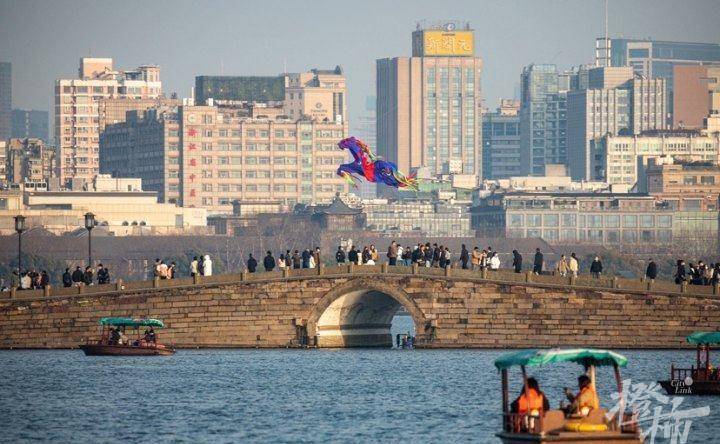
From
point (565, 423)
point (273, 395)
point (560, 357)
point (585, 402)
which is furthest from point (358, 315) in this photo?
point (585, 402)

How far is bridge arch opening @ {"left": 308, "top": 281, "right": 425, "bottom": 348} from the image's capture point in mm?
107750

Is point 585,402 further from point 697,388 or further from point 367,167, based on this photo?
point 367,167

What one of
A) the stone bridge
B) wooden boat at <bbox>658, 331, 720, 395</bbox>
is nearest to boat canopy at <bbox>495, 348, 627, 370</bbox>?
wooden boat at <bbox>658, 331, 720, 395</bbox>

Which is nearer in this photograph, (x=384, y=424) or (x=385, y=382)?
(x=384, y=424)

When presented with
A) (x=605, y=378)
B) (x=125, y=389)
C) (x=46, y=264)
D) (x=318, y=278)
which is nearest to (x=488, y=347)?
(x=318, y=278)

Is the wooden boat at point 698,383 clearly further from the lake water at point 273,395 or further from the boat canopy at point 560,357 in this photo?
the boat canopy at point 560,357

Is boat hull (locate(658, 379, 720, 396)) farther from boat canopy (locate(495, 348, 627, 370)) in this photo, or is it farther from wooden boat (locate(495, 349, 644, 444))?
boat canopy (locate(495, 348, 627, 370))

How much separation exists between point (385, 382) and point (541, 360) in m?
28.8

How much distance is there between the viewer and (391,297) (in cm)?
11088

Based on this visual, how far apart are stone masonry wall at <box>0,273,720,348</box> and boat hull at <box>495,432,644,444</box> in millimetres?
44273

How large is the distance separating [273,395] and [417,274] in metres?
24.3

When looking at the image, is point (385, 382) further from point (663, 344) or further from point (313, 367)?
point (663, 344)

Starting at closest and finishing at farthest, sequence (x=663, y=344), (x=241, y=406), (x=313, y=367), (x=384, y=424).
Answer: (x=384, y=424), (x=241, y=406), (x=313, y=367), (x=663, y=344)

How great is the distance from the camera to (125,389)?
8625cm
